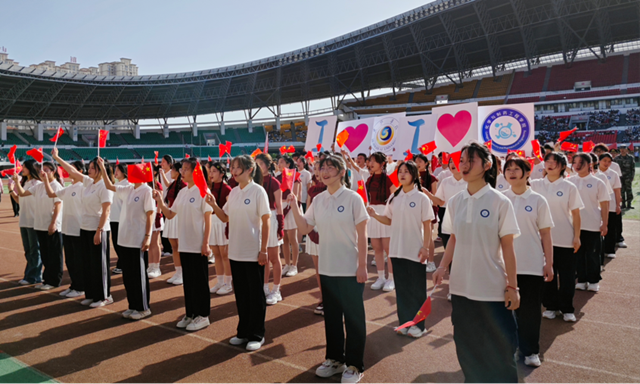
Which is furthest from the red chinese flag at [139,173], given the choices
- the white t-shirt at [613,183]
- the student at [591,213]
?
the white t-shirt at [613,183]

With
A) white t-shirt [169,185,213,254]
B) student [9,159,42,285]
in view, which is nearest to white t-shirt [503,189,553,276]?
white t-shirt [169,185,213,254]

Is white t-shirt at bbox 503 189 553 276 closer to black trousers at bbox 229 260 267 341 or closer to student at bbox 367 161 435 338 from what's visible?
student at bbox 367 161 435 338

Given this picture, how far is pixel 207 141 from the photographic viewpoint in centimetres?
5066

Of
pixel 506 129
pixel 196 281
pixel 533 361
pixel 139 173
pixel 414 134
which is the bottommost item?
pixel 533 361

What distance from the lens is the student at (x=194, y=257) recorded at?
4750 mm

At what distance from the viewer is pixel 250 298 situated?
168 inches

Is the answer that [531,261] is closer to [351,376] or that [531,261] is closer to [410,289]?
[410,289]

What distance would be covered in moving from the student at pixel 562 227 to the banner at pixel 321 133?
19.5 feet

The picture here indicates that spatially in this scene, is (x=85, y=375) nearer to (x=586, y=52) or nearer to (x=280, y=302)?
(x=280, y=302)

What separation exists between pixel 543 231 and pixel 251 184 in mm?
2815

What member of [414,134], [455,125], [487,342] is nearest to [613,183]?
[455,125]

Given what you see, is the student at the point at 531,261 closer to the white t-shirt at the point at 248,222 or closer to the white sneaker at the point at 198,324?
the white t-shirt at the point at 248,222

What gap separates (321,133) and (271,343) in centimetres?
696

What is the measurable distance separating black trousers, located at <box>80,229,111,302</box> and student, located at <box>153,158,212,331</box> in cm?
151
